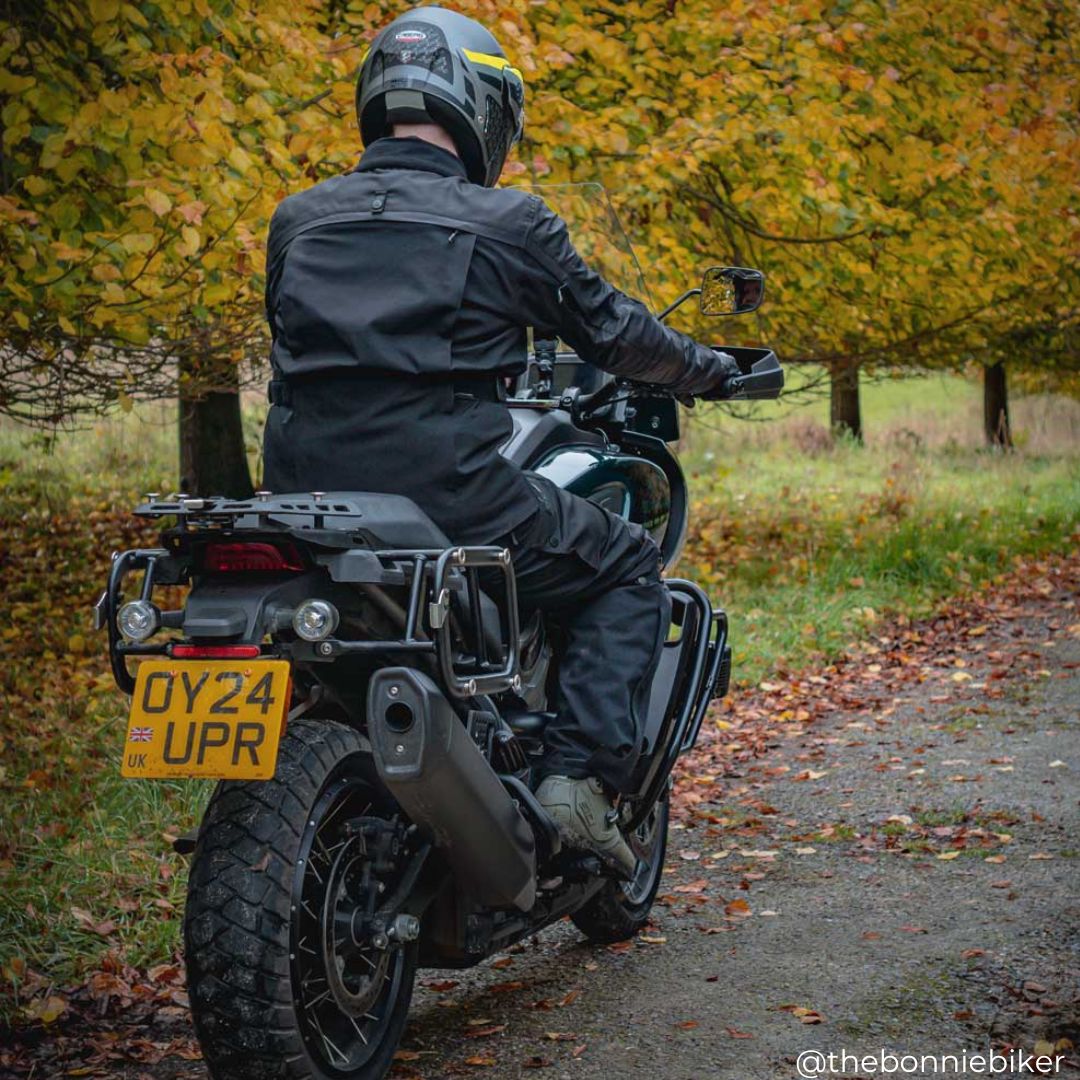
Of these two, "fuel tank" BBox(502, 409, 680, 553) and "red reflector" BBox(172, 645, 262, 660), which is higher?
"fuel tank" BBox(502, 409, 680, 553)

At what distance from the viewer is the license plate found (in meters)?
2.88

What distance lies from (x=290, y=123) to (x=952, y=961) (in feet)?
15.3

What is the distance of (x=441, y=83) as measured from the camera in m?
3.60

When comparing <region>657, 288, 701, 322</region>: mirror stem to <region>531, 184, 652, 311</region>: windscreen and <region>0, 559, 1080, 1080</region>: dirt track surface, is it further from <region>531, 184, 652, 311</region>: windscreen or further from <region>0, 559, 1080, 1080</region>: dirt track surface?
<region>0, 559, 1080, 1080</region>: dirt track surface

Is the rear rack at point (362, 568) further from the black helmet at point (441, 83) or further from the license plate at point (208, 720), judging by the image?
the black helmet at point (441, 83)

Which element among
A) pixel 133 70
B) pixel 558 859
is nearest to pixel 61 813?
pixel 558 859

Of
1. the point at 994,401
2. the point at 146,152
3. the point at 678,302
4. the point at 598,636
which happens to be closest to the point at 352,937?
the point at 598,636

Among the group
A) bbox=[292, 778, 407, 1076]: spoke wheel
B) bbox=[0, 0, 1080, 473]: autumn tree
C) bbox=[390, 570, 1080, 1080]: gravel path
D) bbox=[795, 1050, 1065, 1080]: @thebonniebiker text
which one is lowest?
bbox=[390, 570, 1080, 1080]: gravel path

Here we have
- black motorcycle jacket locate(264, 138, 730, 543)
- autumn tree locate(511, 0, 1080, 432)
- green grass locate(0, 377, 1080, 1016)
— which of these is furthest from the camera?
autumn tree locate(511, 0, 1080, 432)

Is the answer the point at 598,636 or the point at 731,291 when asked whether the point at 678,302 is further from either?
the point at 598,636

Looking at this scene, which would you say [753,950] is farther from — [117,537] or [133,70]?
[117,537]

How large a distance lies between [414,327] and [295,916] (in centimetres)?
126

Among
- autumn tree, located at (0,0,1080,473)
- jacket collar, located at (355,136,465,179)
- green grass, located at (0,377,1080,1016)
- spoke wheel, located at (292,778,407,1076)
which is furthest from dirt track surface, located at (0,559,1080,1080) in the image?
autumn tree, located at (0,0,1080,473)

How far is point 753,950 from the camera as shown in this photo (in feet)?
14.4
